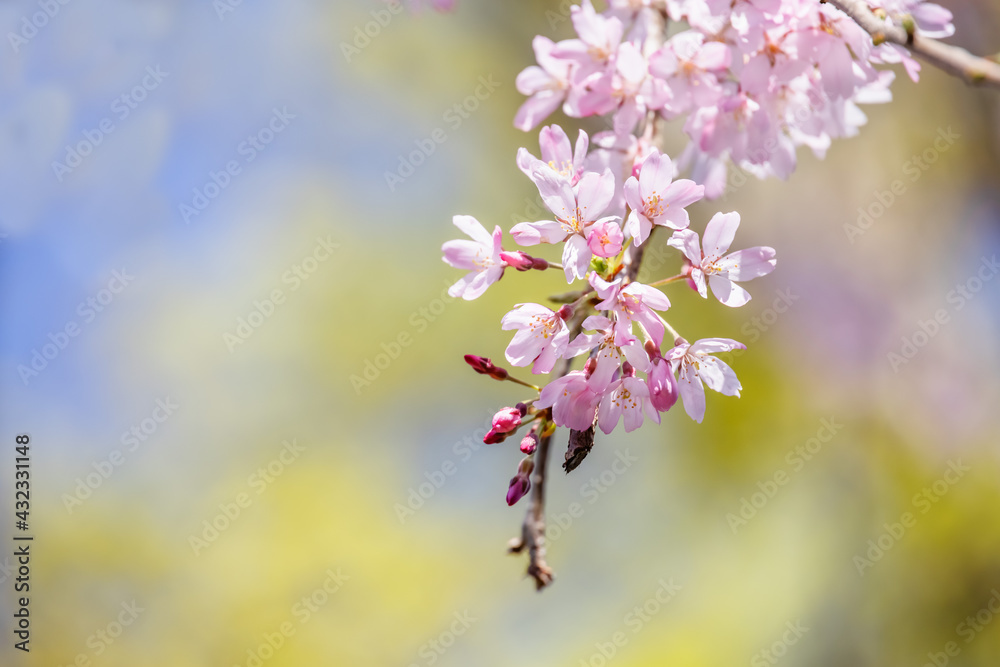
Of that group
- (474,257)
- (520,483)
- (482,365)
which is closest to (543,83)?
(474,257)

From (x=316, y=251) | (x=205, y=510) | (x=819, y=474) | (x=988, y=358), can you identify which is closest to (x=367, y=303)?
(x=316, y=251)

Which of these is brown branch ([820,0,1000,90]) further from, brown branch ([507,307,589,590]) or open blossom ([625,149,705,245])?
brown branch ([507,307,589,590])

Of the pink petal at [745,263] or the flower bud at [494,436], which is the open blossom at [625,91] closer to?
the pink petal at [745,263]

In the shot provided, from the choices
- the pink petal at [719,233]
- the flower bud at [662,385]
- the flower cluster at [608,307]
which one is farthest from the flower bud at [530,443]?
the pink petal at [719,233]

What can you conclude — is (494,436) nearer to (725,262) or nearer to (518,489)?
(518,489)

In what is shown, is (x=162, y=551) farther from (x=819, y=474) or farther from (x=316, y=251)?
(x=819, y=474)

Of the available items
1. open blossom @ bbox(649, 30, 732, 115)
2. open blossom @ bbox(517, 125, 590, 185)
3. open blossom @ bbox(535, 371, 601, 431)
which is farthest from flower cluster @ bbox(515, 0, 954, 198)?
open blossom @ bbox(535, 371, 601, 431)

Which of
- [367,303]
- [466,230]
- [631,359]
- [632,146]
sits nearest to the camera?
[631,359]
